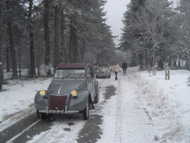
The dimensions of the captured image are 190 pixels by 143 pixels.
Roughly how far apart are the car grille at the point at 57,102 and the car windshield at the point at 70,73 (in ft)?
5.80

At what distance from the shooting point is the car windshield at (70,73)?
9.89m

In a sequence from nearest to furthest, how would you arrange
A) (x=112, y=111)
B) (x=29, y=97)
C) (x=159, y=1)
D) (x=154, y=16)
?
(x=112, y=111)
(x=29, y=97)
(x=154, y=16)
(x=159, y=1)

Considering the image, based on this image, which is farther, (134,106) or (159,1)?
(159,1)

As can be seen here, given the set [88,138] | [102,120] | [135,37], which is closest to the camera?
[88,138]

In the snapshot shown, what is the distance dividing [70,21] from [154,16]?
37.1 feet

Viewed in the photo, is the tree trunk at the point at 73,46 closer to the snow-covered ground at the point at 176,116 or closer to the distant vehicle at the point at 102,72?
the distant vehicle at the point at 102,72

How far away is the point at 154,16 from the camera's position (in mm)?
30391

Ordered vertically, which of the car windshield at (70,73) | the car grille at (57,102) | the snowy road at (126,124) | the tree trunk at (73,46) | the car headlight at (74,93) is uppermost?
the tree trunk at (73,46)

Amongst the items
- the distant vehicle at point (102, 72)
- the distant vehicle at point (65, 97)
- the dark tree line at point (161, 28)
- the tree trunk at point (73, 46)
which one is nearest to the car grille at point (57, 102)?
the distant vehicle at point (65, 97)

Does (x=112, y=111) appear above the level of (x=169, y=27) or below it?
below

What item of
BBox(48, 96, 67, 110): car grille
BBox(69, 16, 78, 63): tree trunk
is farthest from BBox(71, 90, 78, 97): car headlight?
BBox(69, 16, 78, 63): tree trunk

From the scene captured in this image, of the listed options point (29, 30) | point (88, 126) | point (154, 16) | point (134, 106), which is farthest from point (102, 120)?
point (154, 16)

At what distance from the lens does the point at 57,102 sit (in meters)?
8.20

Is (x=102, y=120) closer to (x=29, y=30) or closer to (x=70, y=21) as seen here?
(x=29, y=30)
